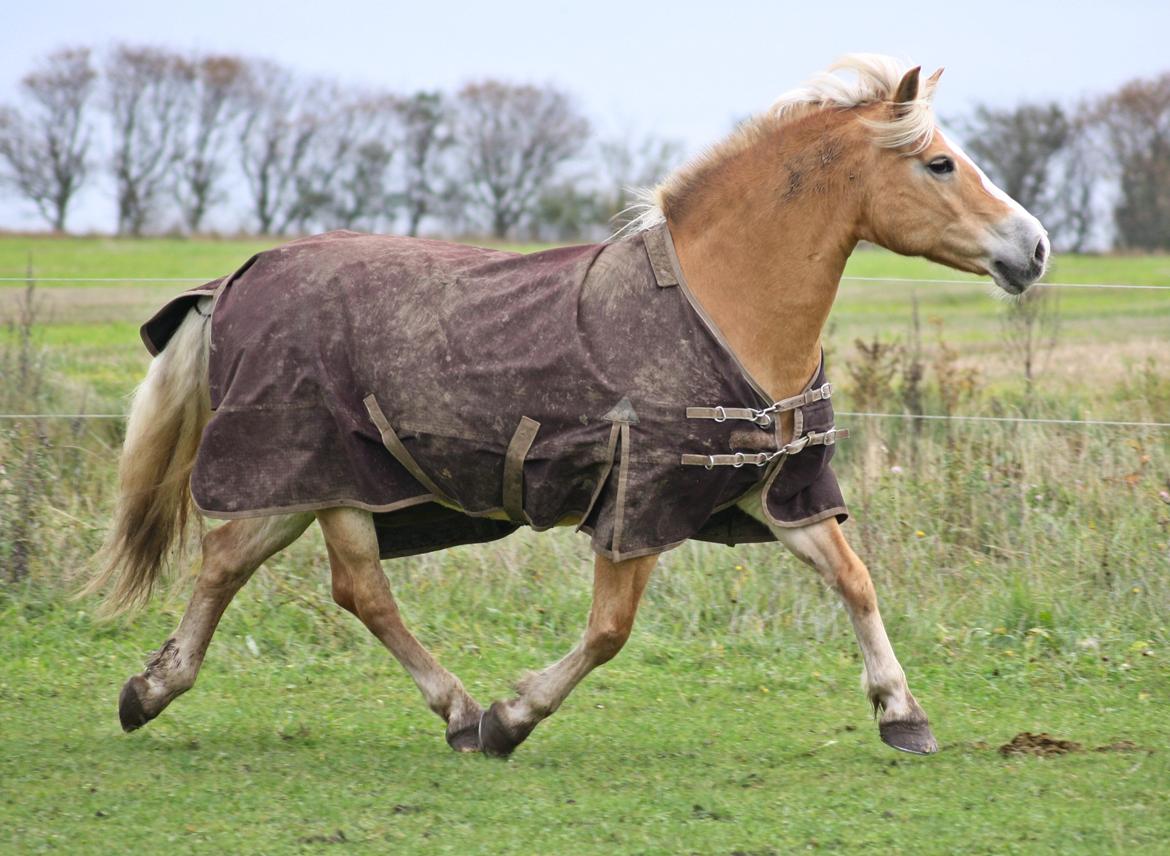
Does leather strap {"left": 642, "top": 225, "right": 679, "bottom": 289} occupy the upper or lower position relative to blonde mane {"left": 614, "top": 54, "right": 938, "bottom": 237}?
lower

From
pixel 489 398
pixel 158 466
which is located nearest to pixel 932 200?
pixel 489 398

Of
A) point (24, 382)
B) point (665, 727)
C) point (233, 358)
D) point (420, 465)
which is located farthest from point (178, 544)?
point (24, 382)

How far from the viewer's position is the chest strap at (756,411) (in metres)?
4.10

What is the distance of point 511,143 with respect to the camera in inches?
1278

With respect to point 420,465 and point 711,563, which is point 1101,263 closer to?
point 711,563

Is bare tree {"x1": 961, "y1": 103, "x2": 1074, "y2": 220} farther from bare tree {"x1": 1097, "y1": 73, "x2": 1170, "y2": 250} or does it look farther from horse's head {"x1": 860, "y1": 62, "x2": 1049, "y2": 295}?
horse's head {"x1": 860, "y1": 62, "x2": 1049, "y2": 295}

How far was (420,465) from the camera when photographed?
4.51m

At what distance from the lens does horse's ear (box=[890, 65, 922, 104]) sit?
13.6ft

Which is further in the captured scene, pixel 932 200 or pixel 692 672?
pixel 692 672

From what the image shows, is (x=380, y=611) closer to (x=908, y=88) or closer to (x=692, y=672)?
(x=692, y=672)

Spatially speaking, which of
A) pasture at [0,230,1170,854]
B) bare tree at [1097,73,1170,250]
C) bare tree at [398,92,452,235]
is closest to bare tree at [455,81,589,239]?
bare tree at [398,92,452,235]

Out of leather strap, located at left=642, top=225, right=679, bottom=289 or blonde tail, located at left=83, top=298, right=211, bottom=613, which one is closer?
leather strap, located at left=642, top=225, right=679, bottom=289

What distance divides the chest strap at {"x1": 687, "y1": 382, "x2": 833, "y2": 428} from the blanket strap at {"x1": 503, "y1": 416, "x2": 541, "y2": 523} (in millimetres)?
505

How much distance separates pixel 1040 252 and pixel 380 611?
2407 mm
